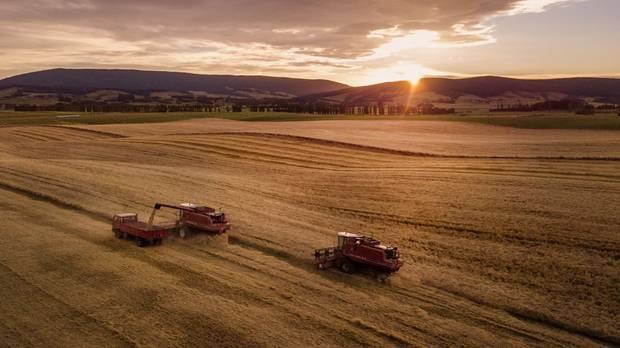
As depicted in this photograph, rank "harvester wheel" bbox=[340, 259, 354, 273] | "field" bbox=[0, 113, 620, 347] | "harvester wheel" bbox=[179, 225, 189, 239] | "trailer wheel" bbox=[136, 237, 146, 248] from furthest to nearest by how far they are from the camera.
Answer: "harvester wheel" bbox=[179, 225, 189, 239]
"trailer wheel" bbox=[136, 237, 146, 248]
"harvester wheel" bbox=[340, 259, 354, 273]
"field" bbox=[0, 113, 620, 347]

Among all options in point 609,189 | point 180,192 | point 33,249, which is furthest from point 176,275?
point 609,189

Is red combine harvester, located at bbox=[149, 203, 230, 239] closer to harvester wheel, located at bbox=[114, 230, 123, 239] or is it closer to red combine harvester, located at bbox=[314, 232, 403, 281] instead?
harvester wheel, located at bbox=[114, 230, 123, 239]

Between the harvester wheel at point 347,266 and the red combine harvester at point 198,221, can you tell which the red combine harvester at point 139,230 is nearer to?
the red combine harvester at point 198,221

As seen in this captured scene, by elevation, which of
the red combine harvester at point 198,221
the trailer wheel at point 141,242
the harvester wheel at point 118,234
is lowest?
the trailer wheel at point 141,242

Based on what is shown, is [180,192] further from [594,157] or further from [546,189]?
[594,157]

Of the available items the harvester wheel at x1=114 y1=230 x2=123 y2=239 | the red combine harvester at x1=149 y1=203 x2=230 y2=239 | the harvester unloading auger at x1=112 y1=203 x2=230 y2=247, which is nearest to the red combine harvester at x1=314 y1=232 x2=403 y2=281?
the red combine harvester at x1=149 y1=203 x2=230 y2=239

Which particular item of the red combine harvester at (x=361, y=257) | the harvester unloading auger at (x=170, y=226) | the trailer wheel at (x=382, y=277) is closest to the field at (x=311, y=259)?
the trailer wheel at (x=382, y=277)
